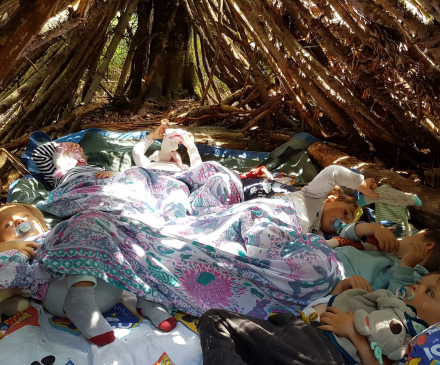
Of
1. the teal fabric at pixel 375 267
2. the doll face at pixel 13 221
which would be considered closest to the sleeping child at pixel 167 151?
the doll face at pixel 13 221

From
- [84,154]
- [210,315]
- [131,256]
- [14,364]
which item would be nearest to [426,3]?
[210,315]

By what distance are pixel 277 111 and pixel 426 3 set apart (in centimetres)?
251

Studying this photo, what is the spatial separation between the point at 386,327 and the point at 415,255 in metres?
0.55

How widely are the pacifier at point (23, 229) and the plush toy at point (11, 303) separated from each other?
0.32 meters

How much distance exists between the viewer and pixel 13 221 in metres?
1.85

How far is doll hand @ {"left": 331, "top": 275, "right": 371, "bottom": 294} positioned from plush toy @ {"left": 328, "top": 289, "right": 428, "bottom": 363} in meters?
0.18

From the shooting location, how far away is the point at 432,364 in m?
1.03

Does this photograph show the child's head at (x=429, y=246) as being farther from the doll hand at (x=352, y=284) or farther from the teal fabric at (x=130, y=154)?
the teal fabric at (x=130, y=154)

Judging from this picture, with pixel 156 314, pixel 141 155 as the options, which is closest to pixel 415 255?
pixel 156 314

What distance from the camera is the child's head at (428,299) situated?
1331 millimetres

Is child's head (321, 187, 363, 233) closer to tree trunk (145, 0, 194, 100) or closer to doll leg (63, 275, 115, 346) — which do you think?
doll leg (63, 275, 115, 346)

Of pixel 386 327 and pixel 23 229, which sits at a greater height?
pixel 23 229

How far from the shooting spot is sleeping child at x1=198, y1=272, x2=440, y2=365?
124 centimetres

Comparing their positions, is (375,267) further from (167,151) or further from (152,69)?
(152,69)
